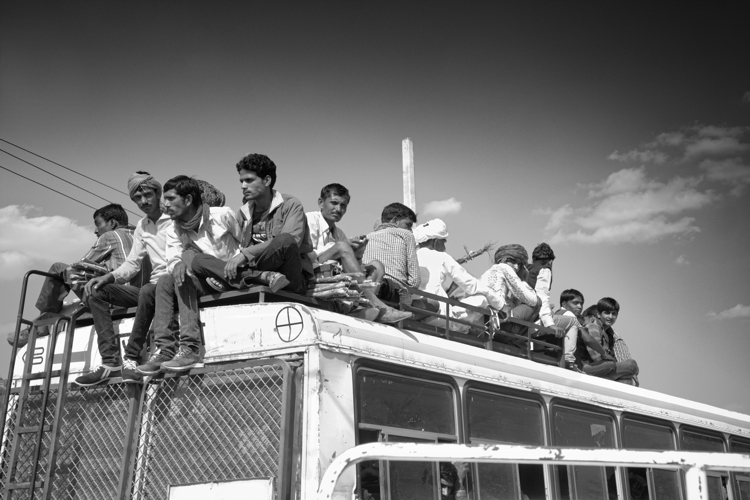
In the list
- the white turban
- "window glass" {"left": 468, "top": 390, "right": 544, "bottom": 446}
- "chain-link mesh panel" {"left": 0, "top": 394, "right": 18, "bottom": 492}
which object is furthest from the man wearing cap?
the white turban

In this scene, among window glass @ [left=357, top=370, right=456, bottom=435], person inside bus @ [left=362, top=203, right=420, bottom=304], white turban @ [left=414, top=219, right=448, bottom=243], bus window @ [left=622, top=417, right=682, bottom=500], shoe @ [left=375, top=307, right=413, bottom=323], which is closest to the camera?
window glass @ [left=357, top=370, right=456, bottom=435]

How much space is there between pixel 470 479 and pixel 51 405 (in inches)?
112

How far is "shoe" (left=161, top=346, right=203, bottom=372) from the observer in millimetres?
4660

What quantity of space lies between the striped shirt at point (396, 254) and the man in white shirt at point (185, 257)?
1422 millimetres

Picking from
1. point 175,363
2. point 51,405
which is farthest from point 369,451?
point 51,405

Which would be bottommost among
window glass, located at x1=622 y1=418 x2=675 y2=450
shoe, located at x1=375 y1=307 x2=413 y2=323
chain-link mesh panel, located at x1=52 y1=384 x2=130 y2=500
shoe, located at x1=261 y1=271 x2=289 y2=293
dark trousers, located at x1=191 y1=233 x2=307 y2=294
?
chain-link mesh panel, located at x1=52 y1=384 x2=130 y2=500

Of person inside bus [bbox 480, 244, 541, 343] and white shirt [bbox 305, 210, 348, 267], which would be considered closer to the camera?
white shirt [bbox 305, 210, 348, 267]

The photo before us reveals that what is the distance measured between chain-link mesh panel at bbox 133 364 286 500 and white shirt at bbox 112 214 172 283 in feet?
3.68

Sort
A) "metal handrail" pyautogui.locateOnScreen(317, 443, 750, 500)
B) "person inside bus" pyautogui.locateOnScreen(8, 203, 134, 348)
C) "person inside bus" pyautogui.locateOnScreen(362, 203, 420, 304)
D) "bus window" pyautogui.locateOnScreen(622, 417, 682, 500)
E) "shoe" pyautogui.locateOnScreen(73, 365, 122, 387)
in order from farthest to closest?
"bus window" pyautogui.locateOnScreen(622, 417, 682, 500) → "person inside bus" pyautogui.locateOnScreen(362, 203, 420, 304) → "person inside bus" pyautogui.locateOnScreen(8, 203, 134, 348) → "shoe" pyautogui.locateOnScreen(73, 365, 122, 387) → "metal handrail" pyautogui.locateOnScreen(317, 443, 750, 500)

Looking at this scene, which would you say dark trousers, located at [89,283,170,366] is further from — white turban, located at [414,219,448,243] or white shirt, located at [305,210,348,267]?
white turban, located at [414,219,448,243]

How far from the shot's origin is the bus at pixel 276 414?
170 inches

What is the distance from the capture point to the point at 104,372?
504 cm

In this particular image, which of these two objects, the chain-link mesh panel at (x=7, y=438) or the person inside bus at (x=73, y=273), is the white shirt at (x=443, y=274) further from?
the chain-link mesh panel at (x=7, y=438)

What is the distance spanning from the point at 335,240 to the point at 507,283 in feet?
6.86
